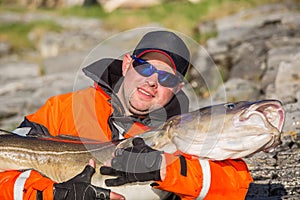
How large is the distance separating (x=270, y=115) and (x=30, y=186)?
137 cm

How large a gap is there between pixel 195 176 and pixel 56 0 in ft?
94.0

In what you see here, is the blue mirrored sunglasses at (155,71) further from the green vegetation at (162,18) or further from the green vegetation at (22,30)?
the green vegetation at (22,30)

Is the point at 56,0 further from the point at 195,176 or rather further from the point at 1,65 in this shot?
the point at 195,176

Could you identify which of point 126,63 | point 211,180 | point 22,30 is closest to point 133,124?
point 126,63

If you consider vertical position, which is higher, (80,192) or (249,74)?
(80,192)

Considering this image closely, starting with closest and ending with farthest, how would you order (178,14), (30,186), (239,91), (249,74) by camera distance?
(30,186) → (239,91) → (249,74) → (178,14)

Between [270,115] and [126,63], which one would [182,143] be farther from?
[126,63]

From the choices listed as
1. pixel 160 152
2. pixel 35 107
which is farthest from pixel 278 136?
pixel 35 107

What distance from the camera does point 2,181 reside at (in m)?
3.20

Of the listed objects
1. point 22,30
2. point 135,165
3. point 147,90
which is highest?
point 147,90

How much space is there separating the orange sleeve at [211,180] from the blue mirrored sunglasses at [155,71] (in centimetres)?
73

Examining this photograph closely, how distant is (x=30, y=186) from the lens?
3.06 m

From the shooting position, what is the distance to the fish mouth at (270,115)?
2729mm

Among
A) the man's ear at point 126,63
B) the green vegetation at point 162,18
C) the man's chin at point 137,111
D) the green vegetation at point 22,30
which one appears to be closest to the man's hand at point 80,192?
the man's chin at point 137,111
